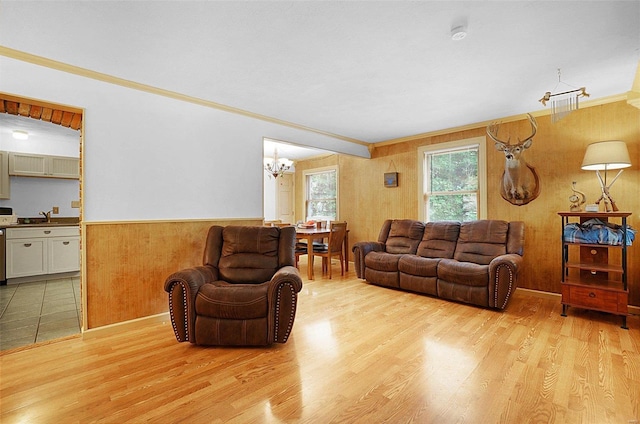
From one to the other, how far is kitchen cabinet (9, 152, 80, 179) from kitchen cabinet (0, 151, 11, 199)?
1.8 inches

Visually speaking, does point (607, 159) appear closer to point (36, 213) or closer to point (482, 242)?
point (482, 242)

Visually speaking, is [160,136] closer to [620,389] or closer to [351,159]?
[351,159]

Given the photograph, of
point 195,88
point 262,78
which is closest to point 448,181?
point 262,78

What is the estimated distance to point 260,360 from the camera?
224 centimetres

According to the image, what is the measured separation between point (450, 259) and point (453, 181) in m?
1.42

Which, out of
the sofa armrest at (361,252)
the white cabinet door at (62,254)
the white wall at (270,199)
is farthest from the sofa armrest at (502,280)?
the white cabinet door at (62,254)

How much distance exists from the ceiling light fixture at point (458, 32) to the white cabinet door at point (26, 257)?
5.95m

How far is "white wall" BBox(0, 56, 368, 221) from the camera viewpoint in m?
2.62

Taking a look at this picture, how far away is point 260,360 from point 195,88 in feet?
8.68

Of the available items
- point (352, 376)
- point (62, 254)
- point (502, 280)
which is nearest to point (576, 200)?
point (502, 280)

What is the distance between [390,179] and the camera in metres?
5.36

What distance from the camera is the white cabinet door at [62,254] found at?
15.2ft

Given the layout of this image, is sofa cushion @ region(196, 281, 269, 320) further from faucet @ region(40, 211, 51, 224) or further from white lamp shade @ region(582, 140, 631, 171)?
faucet @ region(40, 211, 51, 224)

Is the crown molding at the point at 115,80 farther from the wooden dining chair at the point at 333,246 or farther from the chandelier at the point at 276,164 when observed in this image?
the wooden dining chair at the point at 333,246
